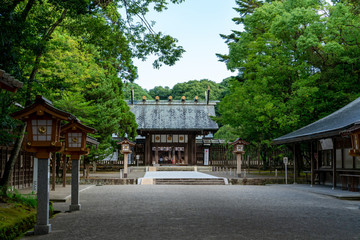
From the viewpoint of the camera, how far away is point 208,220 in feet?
27.8

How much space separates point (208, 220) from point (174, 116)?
31771 millimetres

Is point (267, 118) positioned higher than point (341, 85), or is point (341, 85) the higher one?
point (341, 85)

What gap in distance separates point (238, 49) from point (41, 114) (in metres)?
22.7

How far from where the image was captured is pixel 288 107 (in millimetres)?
20891

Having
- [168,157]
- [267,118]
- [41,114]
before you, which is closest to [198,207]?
[41,114]

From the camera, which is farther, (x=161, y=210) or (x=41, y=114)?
(x=161, y=210)

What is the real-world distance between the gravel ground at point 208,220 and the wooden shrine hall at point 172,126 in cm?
2476

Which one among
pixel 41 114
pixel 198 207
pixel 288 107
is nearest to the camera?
pixel 41 114

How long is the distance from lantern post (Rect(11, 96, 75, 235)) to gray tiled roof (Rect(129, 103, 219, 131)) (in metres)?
29.0

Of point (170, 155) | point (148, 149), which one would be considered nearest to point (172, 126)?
point (148, 149)

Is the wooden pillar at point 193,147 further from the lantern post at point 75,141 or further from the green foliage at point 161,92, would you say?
the lantern post at point 75,141

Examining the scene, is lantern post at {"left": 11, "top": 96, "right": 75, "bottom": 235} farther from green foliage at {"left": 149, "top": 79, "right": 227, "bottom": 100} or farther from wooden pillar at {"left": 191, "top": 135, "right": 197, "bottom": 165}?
green foliage at {"left": 149, "top": 79, "right": 227, "bottom": 100}

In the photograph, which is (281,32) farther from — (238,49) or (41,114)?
(41,114)

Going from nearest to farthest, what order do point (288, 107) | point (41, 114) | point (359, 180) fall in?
point (41, 114), point (359, 180), point (288, 107)
